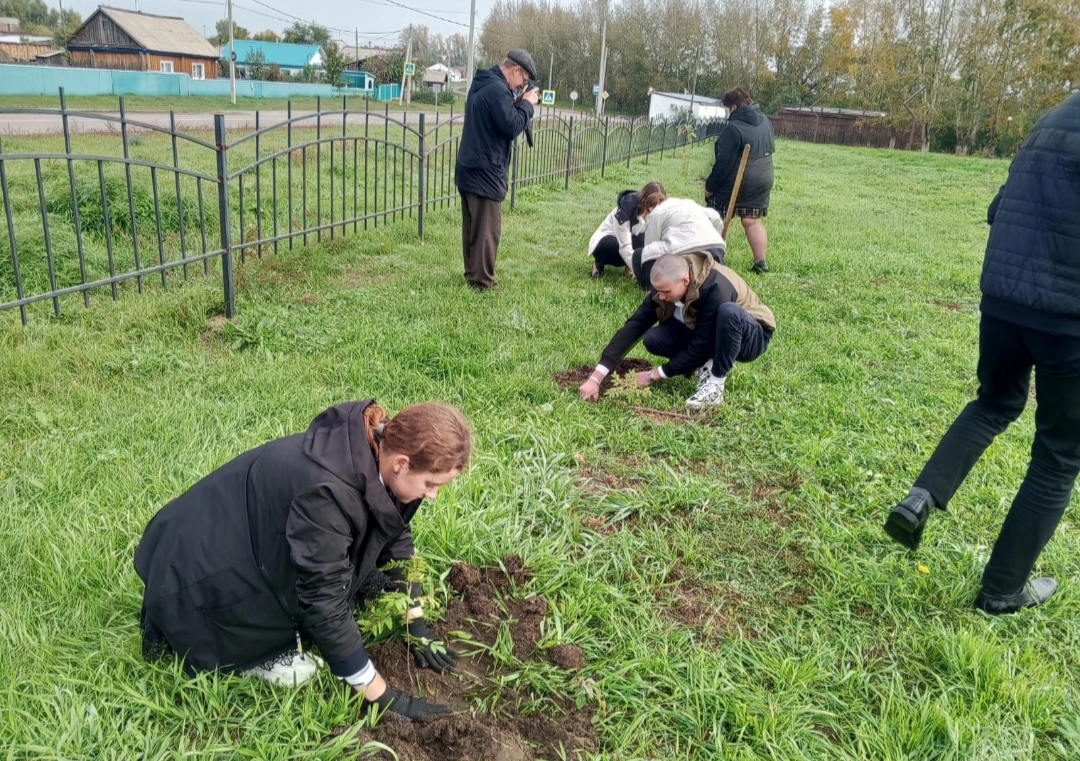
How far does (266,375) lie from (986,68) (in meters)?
40.1

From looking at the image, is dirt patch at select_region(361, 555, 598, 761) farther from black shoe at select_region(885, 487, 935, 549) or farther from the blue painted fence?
the blue painted fence

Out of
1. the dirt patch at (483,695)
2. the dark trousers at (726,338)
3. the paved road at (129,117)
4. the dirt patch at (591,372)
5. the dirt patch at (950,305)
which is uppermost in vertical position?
Answer: the paved road at (129,117)

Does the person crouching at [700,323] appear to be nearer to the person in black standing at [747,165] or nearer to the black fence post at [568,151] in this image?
the person in black standing at [747,165]

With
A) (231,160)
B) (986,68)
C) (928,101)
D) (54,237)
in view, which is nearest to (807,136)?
(928,101)

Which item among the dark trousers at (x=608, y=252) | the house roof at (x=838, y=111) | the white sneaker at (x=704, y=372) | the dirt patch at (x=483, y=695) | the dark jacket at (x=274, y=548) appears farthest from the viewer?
the house roof at (x=838, y=111)

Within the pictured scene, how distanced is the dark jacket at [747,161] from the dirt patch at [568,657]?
227 inches

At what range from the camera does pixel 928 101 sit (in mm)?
37312

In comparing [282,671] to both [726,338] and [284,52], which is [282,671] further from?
[284,52]

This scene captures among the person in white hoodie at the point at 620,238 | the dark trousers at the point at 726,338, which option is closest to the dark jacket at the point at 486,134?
the person in white hoodie at the point at 620,238

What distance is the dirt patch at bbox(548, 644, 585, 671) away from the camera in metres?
2.25

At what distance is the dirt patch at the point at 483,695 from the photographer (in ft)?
6.43

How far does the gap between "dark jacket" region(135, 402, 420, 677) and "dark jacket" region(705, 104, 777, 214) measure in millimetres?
6059

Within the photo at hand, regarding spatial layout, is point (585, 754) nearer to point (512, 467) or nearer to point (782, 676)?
point (782, 676)

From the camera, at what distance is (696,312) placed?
4.20 meters
